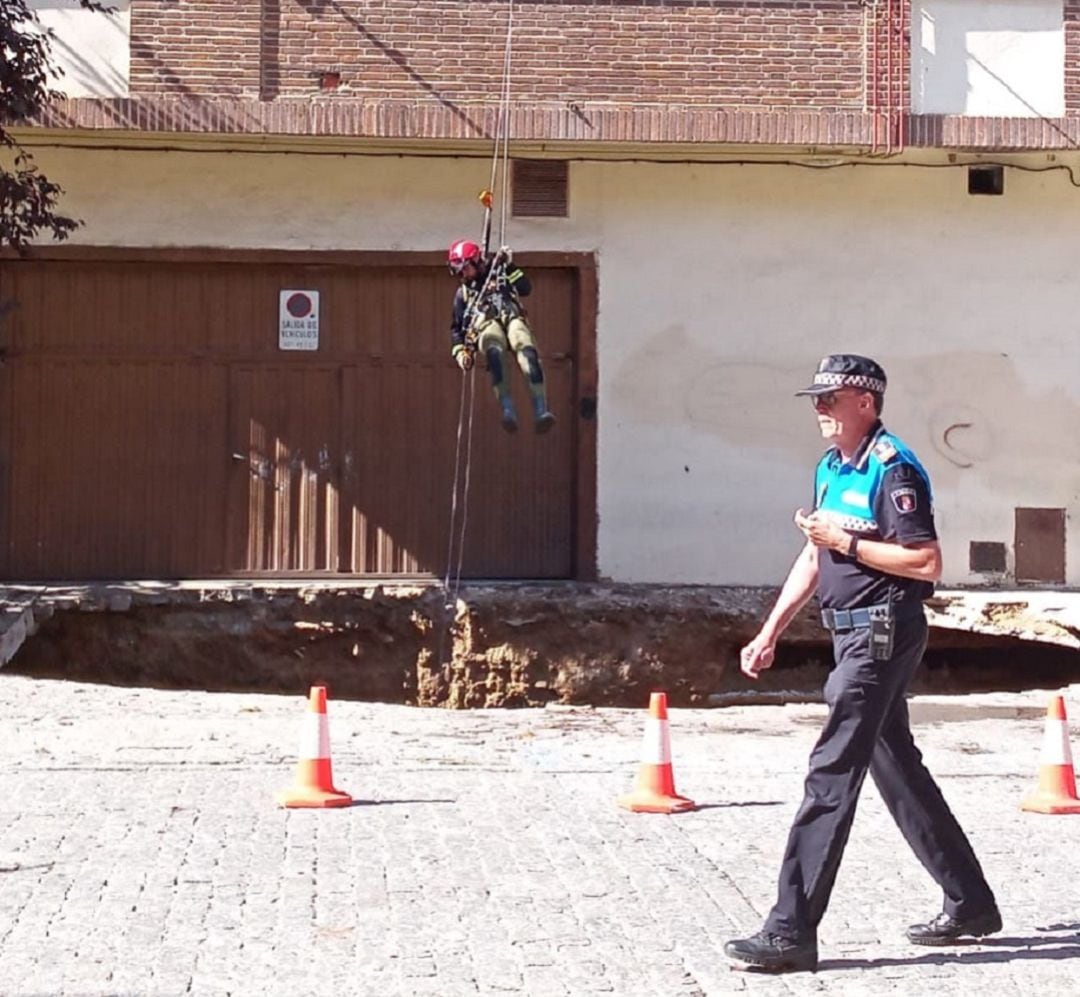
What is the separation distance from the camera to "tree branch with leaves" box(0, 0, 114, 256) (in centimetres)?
1507

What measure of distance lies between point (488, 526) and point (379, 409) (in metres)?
1.54

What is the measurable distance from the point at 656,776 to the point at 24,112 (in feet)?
31.0

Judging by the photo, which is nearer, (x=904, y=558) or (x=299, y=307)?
(x=904, y=558)

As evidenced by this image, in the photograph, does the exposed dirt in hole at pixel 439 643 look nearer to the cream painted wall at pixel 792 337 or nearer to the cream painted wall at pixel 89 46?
the cream painted wall at pixel 792 337

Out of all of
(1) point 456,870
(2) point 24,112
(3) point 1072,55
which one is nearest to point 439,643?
(2) point 24,112

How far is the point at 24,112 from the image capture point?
1552cm

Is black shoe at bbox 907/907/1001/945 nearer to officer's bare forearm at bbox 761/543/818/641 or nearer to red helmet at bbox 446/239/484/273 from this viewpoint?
officer's bare forearm at bbox 761/543/818/641

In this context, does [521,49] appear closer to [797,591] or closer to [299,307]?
[299,307]

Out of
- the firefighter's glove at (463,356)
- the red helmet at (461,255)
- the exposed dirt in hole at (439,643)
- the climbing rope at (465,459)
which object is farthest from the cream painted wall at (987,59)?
the firefighter's glove at (463,356)

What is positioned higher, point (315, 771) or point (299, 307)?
point (299, 307)

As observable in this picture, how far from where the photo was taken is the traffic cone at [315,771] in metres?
8.71

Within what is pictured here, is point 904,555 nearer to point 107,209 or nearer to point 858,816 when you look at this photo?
point 858,816

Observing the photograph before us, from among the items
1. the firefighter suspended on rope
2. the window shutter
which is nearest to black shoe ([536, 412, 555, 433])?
the firefighter suspended on rope

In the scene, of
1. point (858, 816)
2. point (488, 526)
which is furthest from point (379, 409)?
point (858, 816)
